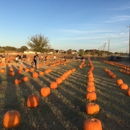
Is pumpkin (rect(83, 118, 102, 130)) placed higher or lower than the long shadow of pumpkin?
higher

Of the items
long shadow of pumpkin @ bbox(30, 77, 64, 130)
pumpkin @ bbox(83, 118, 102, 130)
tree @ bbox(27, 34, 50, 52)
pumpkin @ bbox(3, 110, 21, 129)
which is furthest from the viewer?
tree @ bbox(27, 34, 50, 52)

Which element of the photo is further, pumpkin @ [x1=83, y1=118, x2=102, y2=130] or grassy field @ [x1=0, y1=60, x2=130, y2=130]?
grassy field @ [x1=0, y1=60, x2=130, y2=130]

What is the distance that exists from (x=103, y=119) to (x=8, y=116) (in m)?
2.93

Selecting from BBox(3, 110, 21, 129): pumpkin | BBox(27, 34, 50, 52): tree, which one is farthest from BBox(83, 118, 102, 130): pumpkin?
BBox(27, 34, 50, 52): tree

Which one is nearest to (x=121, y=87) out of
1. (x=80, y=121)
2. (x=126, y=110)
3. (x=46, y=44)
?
(x=126, y=110)

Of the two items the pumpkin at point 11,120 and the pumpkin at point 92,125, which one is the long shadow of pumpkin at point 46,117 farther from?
the pumpkin at point 92,125

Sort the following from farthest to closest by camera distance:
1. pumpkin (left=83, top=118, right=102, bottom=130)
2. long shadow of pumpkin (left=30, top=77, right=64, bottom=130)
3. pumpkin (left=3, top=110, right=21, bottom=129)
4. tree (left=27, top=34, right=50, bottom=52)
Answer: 1. tree (left=27, top=34, right=50, bottom=52)
2. long shadow of pumpkin (left=30, top=77, right=64, bottom=130)
3. pumpkin (left=3, top=110, right=21, bottom=129)
4. pumpkin (left=83, top=118, right=102, bottom=130)

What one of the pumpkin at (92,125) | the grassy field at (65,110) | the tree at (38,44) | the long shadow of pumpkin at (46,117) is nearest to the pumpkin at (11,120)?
the grassy field at (65,110)

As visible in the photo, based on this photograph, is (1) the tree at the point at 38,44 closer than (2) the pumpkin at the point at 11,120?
No

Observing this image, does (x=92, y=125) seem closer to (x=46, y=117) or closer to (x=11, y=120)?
(x=46, y=117)

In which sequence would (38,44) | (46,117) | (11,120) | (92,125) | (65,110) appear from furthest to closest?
(38,44)
(65,110)
(46,117)
(11,120)
(92,125)

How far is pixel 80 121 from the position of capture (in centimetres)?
521

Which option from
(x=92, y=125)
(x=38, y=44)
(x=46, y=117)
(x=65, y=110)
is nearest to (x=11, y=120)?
(x=46, y=117)

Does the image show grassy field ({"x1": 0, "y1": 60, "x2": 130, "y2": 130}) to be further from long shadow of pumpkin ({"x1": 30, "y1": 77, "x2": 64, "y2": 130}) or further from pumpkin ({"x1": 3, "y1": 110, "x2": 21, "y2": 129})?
pumpkin ({"x1": 3, "y1": 110, "x2": 21, "y2": 129})
